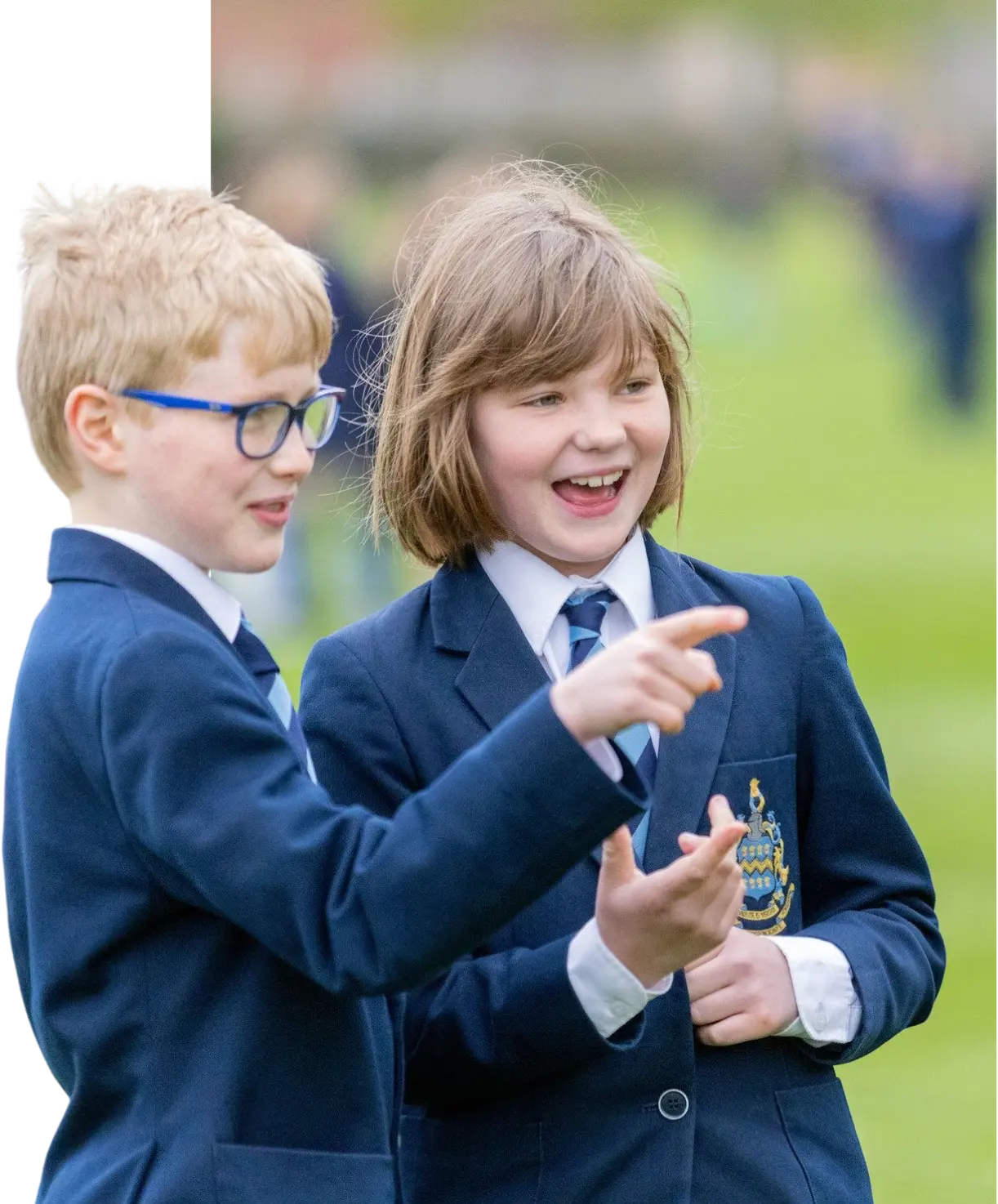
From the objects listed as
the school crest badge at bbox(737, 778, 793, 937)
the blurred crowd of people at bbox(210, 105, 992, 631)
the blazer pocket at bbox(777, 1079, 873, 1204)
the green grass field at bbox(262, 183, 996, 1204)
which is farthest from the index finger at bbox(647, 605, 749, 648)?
the blurred crowd of people at bbox(210, 105, 992, 631)

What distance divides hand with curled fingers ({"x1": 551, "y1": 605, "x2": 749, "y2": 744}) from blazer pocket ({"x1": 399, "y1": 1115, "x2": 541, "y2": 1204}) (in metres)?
0.64

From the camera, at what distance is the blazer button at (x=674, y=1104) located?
2127mm

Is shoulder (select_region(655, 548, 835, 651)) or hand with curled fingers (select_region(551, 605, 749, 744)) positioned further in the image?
shoulder (select_region(655, 548, 835, 651))

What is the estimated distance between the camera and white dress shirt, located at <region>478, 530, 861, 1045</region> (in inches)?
80.2

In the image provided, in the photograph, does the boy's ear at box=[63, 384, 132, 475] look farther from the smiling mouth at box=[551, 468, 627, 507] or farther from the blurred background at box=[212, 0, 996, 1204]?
the blurred background at box=[212, 0, 996, 1204]

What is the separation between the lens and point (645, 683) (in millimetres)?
1627

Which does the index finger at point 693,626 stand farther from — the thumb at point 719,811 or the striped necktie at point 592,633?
the striped necktie at point 592,633

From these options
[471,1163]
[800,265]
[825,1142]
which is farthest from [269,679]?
[800,265]

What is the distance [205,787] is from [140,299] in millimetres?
427

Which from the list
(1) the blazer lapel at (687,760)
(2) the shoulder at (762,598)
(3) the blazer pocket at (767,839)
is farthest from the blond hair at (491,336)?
(3) the blazer pocket at (767,839)

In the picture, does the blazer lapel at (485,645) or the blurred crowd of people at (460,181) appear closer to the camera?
the blazer lapel at (485,645)

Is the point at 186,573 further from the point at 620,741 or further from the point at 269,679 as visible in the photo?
the point at 620,741

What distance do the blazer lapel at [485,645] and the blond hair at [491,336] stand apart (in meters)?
0.06

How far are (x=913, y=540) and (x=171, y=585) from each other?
14444 mm
